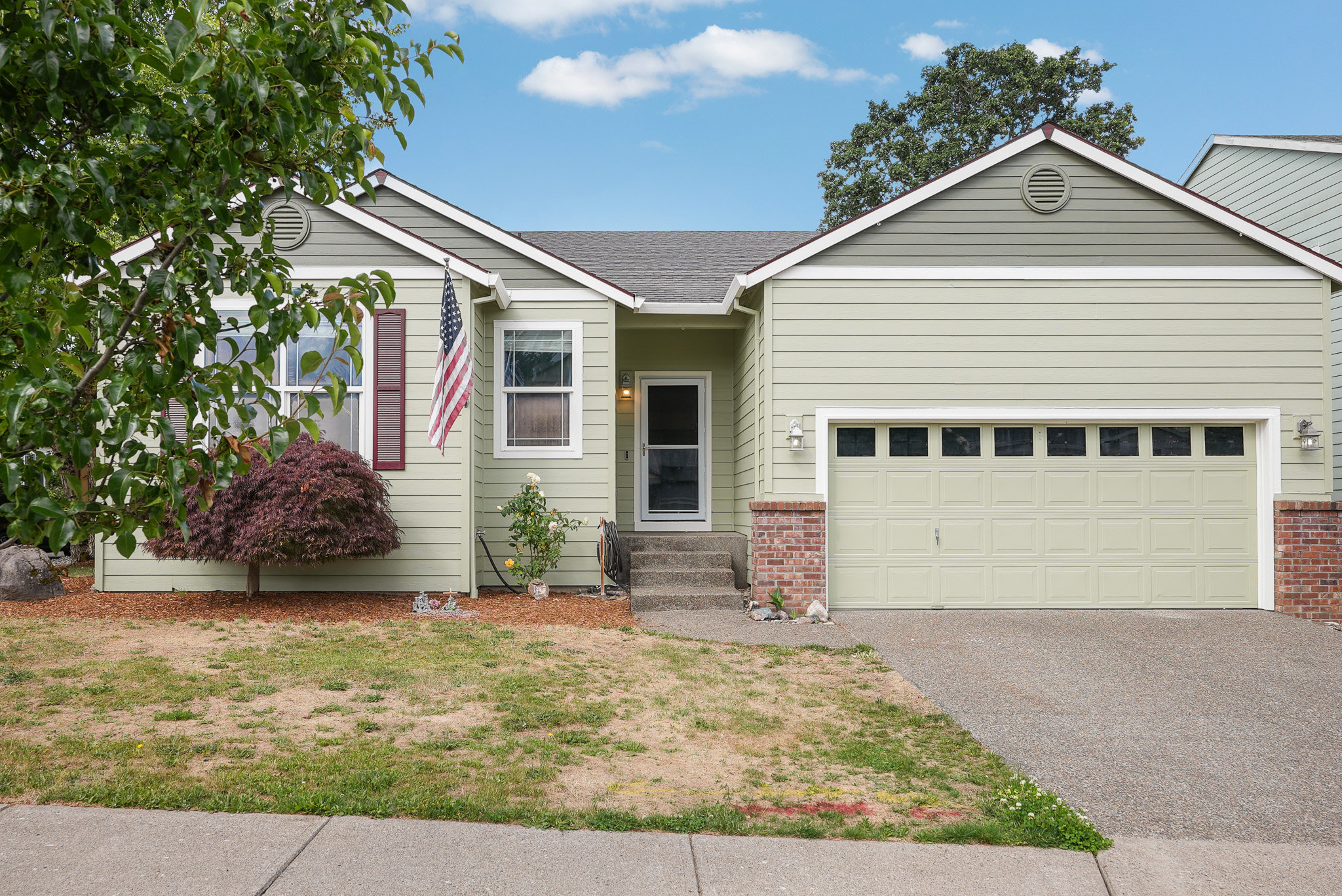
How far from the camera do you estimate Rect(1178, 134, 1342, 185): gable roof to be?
12367mm

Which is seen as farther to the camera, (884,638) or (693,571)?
(693,571)

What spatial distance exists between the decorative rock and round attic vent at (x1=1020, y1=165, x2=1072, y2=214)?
35.8 feet

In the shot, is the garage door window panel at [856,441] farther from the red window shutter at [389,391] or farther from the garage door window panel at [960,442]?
the red window shutter at [389,391]

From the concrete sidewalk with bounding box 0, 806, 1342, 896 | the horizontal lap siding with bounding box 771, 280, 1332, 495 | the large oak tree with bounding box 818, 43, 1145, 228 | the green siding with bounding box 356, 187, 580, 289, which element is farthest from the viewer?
the large oak tree with bounding box 818, 43, 1145, 228

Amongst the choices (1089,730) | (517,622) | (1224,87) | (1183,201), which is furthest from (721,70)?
(1089,730)

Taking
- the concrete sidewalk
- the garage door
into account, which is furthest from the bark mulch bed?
the concrete sidewalk

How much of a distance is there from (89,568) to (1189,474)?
43.8 feet

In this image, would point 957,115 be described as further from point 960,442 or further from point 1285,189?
point 960,442

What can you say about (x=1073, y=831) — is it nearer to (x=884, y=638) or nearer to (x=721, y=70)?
(x=884, y=638)

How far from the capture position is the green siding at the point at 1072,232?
9.47 m

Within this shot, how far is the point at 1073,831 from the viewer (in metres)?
3.56

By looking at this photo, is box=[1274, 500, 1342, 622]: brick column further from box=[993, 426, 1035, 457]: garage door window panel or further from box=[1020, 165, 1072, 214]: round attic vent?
box=[1020, 165, 1072, 214]: round attic vent

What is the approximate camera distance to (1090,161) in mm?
9438

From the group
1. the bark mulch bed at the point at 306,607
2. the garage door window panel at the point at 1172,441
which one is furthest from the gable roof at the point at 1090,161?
the bark mulch bed at the point at 306,607
